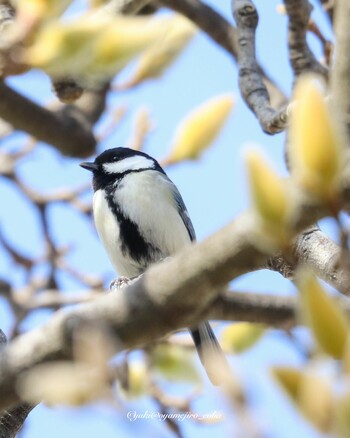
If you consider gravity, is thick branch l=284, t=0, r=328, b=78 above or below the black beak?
above

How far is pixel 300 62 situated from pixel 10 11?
6.71 ft

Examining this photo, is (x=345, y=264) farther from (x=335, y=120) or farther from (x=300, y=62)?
(x=300, y=62)

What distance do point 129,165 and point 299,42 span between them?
157cm

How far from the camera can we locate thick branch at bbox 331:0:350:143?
0.78 m

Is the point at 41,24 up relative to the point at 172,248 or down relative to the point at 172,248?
up

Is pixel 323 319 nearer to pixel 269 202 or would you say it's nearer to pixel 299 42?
pixel 269 202

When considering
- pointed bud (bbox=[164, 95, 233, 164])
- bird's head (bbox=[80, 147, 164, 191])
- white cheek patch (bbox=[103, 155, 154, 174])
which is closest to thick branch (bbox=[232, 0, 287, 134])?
pointed bud (bbox=[164, 95, 233, 164])

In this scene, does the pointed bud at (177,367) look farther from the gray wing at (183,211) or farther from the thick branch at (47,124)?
the gray wing at (183,211)

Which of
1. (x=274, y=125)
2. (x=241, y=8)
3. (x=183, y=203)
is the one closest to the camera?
(x=274, y=125)

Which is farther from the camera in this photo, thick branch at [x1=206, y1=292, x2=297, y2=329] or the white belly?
the white belly

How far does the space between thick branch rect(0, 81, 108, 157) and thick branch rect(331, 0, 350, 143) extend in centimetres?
47

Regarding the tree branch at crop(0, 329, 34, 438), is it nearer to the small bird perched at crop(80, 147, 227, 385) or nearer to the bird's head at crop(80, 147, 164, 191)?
the small bird perched at crop(80, 147, 227, 385)

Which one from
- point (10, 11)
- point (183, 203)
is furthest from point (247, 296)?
point (183, 203)

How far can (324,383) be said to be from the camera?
641 mm
